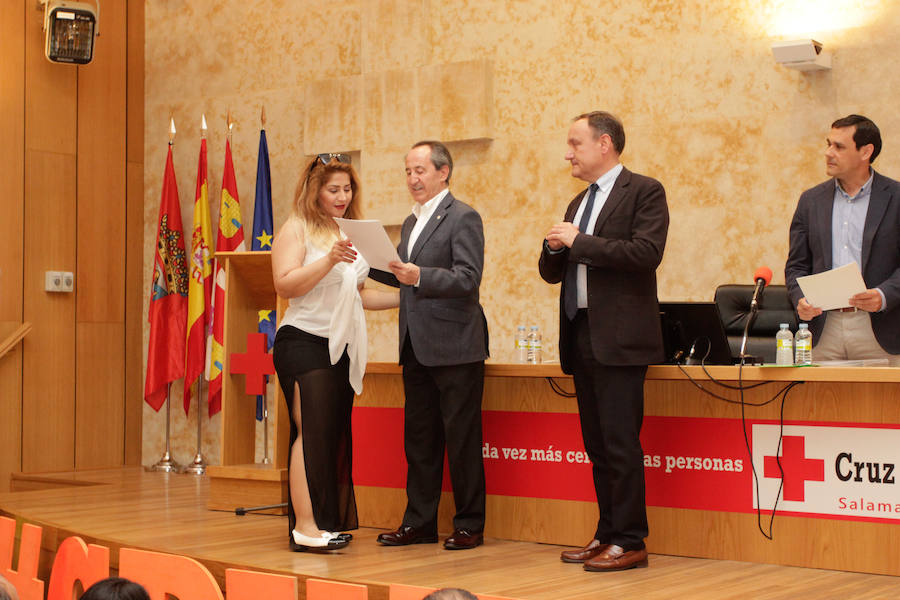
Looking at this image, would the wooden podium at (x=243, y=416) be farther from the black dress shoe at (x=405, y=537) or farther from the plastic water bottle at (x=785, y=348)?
the plastic water bottle at (x=785, y=348)

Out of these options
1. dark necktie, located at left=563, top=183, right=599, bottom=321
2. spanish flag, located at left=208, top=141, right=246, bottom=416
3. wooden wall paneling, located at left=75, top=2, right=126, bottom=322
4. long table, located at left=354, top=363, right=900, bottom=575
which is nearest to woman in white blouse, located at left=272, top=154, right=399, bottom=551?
long table, located at left=354, top=363, right=900, bottom=575

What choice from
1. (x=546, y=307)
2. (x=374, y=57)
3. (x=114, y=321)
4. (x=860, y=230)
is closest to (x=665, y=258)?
(x=546, y=307)

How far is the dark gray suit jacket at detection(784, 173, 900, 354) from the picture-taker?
377 centimetres

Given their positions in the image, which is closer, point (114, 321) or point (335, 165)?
point (335, 165)

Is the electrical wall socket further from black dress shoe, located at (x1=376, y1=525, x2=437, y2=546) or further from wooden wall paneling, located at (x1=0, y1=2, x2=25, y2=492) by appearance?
black dress shoe, located at (x1=376, y1=525, x2=437, y2=546)

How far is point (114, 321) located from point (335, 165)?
163 inches

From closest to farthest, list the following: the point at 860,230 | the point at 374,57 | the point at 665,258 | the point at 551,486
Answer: the point at 860,230, the point at 551,486, the point at 665,258, the point at 374,57

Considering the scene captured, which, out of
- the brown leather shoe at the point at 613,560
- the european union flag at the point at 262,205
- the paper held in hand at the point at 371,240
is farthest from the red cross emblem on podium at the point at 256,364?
the brown leather shoe at the point at 613,560

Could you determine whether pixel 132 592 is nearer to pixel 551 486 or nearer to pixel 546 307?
pixel 551 486

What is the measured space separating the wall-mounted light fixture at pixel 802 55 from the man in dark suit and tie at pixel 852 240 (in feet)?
4.03

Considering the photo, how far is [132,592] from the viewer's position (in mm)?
1951

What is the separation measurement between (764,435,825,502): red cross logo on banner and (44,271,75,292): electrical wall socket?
17.1 ft

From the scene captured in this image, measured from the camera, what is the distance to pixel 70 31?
6961mm

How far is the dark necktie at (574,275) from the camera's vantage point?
3732 mm
